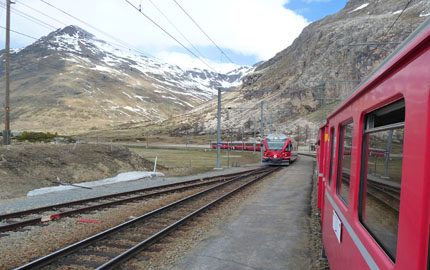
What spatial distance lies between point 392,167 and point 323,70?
372ft

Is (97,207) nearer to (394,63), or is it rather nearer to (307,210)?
(307,210)

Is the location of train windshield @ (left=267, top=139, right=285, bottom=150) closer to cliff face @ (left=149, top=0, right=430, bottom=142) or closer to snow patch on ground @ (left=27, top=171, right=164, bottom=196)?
snow patch on ground @ (left=27, top=171, right=164, bottom=196)

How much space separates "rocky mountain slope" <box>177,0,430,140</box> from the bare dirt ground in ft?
192

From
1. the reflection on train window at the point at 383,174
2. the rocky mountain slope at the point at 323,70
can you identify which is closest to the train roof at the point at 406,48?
the reflection on train window at the point at 383,174

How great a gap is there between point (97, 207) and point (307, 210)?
22.5 ft

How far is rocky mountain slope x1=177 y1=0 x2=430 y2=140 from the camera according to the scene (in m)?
98.3

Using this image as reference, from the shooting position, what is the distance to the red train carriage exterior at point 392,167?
7.18 feet

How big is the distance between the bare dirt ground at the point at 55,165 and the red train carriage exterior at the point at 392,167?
16.9 metres

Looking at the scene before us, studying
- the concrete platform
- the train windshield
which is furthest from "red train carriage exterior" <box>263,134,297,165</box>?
the concrete platform

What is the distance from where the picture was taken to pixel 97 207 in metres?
14.2

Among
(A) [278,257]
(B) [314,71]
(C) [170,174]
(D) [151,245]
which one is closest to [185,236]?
(D) [151,245]

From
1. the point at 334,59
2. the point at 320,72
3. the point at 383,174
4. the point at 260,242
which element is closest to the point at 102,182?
the point at 260,242

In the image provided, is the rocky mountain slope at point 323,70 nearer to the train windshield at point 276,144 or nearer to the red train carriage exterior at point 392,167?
the train windshield at point 276,144

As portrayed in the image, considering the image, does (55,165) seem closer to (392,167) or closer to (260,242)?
(260,242)
